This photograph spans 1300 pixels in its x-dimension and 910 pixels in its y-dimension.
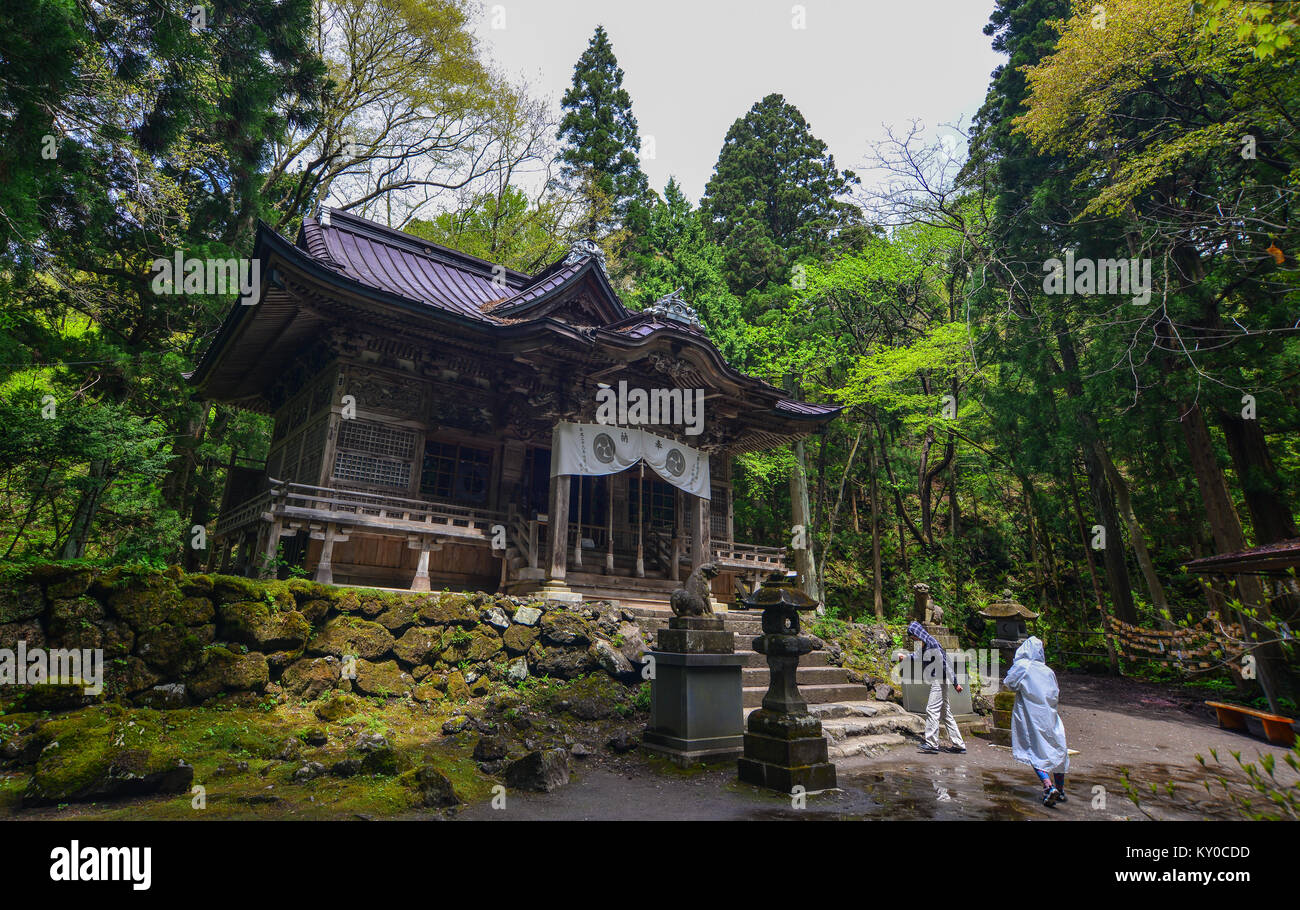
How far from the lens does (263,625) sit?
272 inches

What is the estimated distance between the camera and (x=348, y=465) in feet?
35.7

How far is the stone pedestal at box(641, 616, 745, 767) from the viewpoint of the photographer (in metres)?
6.84

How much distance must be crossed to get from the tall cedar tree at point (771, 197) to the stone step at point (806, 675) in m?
17.9

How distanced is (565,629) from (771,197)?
79.5 ft

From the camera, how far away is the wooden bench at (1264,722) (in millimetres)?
9641

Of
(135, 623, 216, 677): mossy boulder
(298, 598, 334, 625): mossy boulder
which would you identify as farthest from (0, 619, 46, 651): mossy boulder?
(298, 598, 334, 625): mossy boulder

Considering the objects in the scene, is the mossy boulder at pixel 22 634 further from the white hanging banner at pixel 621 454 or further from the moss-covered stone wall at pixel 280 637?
the white hanging banner at pixel 621 454

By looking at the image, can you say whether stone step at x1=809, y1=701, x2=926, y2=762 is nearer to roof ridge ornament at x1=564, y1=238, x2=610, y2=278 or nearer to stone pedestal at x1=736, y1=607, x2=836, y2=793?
stone pedestal at x1=736, y1=607, x2=836, y2=793

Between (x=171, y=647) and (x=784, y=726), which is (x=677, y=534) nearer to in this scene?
(x=784, y=726)

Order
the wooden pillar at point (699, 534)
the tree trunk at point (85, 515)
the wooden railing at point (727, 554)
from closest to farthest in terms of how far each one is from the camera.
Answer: the tree trunk at point (85, 515) → the wooden pillar at point (699, 534) → the wooden railing at point (727, 554)

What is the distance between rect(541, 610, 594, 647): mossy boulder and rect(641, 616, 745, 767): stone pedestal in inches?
71.7

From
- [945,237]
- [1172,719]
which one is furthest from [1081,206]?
[1172,719]

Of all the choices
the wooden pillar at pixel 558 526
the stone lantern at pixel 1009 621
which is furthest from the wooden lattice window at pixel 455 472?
the stone lantern at pixel 1009 621

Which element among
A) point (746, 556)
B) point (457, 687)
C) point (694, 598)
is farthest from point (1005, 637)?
→ point (457, 687)
